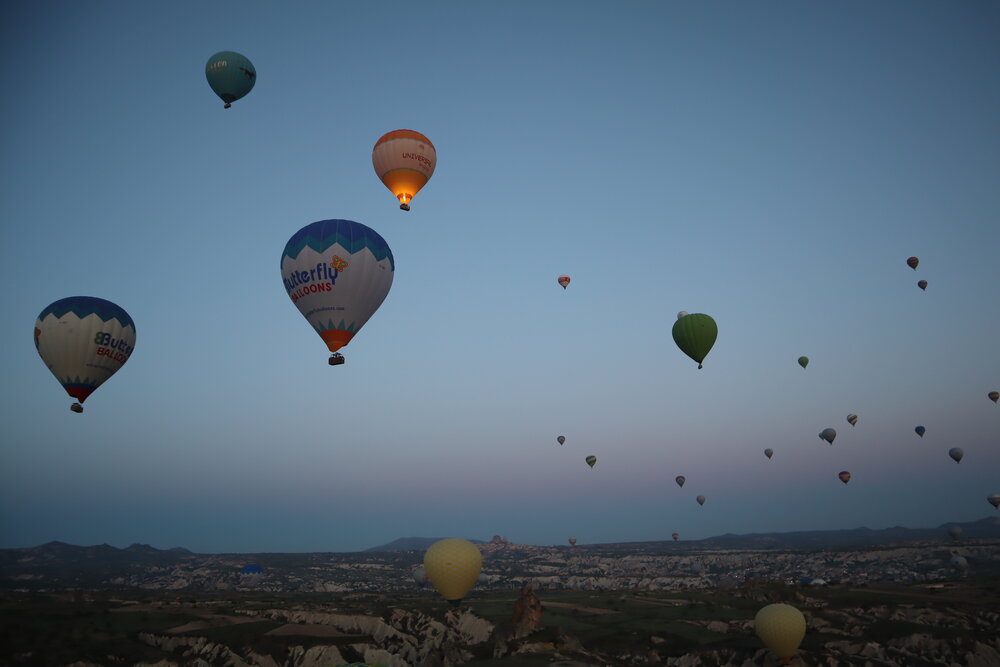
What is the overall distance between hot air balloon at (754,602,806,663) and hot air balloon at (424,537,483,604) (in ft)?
59.1

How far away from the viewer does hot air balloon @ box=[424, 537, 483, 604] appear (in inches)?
1464

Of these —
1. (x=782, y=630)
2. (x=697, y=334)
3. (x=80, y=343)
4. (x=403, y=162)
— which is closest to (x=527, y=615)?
(x=782, y=630)

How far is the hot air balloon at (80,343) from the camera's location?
36469mm

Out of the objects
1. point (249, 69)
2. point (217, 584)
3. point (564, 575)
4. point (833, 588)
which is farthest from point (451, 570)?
point (217, 584)

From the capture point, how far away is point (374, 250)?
108 feet

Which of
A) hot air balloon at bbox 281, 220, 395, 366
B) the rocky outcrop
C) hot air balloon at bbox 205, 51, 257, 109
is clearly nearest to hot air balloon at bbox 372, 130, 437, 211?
hot air balloon at bbox 281, 220, 395, 366

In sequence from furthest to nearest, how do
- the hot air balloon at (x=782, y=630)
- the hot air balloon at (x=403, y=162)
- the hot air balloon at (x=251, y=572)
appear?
the hot air balloon at (x=251, y=572)
the hot air balloon at (x=782, y=630)
the hot air balloon at (x=403, y=162)

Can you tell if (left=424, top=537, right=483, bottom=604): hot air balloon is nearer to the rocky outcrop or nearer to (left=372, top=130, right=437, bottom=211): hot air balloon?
the rocky outcrop

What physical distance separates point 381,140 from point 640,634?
132 ft

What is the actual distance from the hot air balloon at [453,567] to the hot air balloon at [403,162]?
20513 millimetres

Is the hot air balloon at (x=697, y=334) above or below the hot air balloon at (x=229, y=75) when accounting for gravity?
below

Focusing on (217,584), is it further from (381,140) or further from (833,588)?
(381,140)

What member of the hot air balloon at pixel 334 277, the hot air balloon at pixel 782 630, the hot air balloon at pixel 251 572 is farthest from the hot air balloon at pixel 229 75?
the hot air balloon at pixel 251 572

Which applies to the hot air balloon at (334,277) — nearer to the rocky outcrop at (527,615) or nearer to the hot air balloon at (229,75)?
the hot air balloon at (229,75)
